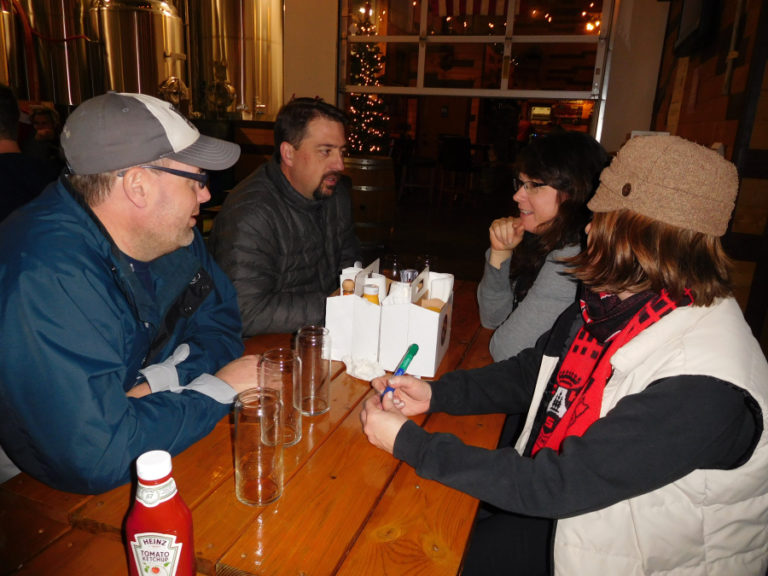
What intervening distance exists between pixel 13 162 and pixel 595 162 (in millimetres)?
2780

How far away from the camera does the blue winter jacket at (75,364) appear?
0.97 meters

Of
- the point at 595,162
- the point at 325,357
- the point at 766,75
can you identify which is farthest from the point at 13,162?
the point at 766,75

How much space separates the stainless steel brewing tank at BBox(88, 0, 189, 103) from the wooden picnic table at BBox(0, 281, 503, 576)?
639cm

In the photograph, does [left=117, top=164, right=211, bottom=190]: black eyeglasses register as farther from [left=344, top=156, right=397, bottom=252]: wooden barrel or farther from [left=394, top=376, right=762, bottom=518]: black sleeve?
[left=344, top=156, right=397, bottom=252]: wooden barrel

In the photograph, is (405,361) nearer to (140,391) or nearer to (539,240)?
(140,391)

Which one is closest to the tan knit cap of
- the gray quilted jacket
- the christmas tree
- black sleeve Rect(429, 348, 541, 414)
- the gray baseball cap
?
black sleeve Rect(429, 348, 541, 414)

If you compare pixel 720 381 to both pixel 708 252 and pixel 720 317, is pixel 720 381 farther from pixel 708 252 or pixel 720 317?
pixel 708 252

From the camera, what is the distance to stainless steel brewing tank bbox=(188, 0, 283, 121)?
6480 millimetres

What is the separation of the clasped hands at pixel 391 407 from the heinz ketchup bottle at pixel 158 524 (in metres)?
0.47

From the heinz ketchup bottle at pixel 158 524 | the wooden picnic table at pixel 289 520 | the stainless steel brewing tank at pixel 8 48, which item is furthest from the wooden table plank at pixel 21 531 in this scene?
the stainless steel brewing tank at pixel 8 48

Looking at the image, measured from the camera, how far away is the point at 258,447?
3.51ft

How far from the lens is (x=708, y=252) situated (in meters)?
1.05

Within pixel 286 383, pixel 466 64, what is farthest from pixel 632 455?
pixel 466 64

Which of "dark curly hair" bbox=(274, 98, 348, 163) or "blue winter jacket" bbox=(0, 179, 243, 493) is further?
"dark curly hair" bbox=(274, 98, 348, 163)
